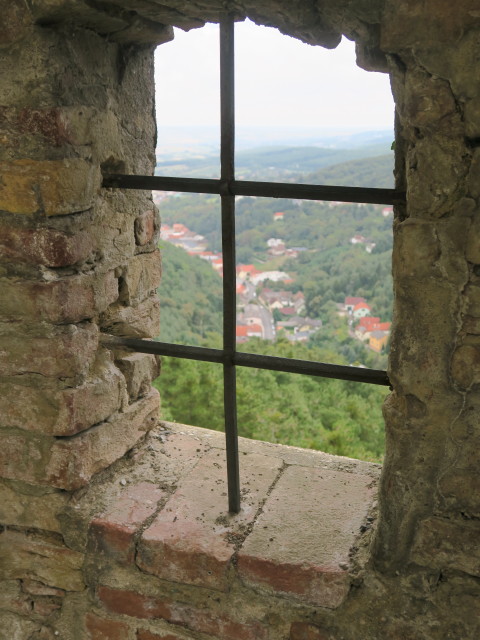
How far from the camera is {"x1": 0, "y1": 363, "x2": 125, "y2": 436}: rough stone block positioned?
1620mm

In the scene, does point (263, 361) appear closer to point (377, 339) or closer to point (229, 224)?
point (229, 224)

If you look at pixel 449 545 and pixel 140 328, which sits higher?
pixel 140 328

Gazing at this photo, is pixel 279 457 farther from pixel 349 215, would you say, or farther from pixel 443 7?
pixel 349 215

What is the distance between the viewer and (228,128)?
145 centimetres

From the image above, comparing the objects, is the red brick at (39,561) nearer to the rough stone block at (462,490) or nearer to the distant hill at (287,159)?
the rough stone block at (462,490)

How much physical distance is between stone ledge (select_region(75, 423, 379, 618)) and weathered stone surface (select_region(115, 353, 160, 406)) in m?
0.18

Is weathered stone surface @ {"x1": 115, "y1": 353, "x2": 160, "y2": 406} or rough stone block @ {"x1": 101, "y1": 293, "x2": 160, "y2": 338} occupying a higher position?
rough stone block @ {"x1": 101, "y1": 293, "x2": 160, "y2": 338}

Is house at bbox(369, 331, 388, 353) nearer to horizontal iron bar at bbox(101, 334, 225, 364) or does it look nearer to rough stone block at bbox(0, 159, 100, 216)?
horizontal iron bar at bbox(101, 334, 225, 364)

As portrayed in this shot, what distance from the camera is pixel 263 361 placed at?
1560 millimetres

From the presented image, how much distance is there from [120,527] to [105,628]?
12.2 inches

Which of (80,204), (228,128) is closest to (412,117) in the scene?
(228,128)

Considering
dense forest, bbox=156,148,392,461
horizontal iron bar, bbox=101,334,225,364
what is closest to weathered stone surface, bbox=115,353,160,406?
horizontal iron bar, bbox=101,334,225,364

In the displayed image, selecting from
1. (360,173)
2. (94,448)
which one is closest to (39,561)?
(94,448)

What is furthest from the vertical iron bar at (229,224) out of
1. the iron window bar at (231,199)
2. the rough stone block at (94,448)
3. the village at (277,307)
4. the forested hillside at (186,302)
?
the forested hillside at (186,302)
